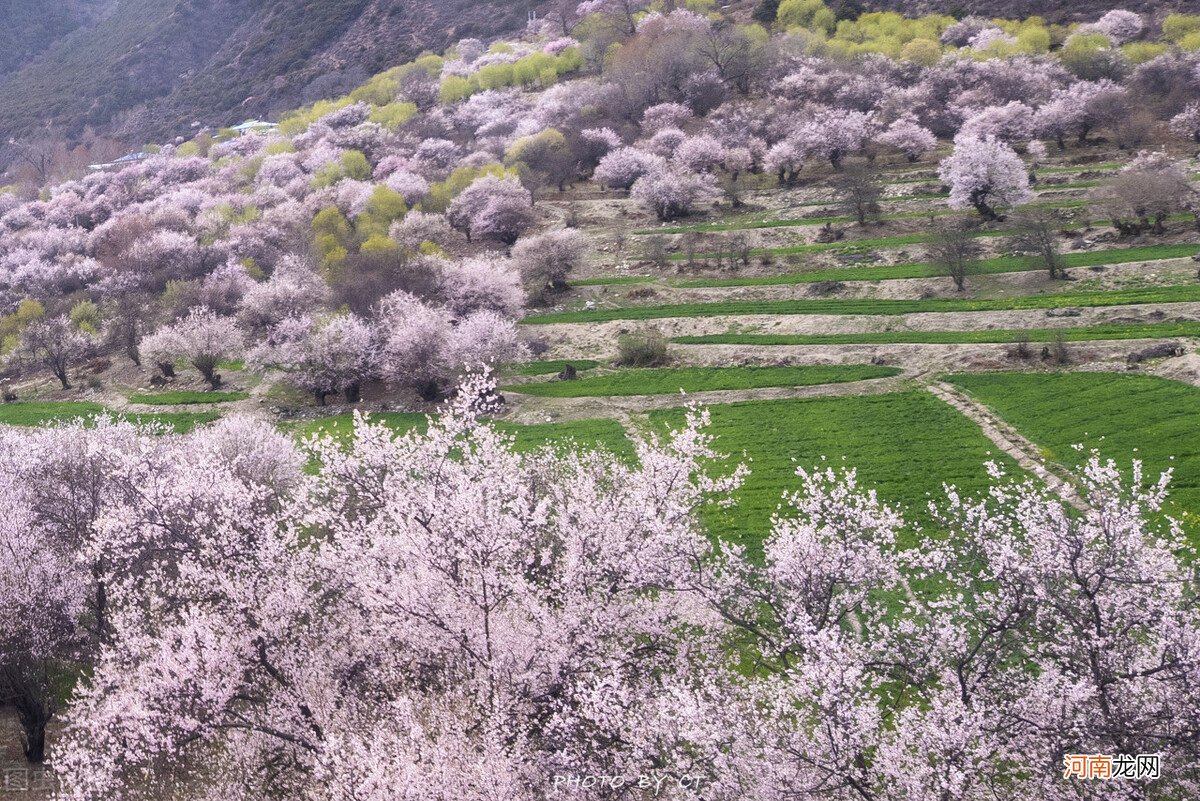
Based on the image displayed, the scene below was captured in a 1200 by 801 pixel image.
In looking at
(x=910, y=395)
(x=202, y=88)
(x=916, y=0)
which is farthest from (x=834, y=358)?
(x=202, y=88)

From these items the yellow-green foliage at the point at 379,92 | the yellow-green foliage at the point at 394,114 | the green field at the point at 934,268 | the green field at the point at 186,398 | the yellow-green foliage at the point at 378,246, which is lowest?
the green field at the point at 186,398

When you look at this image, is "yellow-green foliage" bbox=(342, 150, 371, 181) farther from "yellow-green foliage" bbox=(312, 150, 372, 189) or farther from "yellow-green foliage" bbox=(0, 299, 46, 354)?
"yellow-green foliage" bbox=(0, 299, 46, 354)

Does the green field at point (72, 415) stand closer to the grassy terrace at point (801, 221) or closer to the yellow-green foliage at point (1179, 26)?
the grassy terrace at point (801, 221)

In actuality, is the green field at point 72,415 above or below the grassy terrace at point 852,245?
below

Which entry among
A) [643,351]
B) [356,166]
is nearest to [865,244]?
[643,351]

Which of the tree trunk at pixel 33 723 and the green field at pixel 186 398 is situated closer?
the tree trunk at pixel 33 723

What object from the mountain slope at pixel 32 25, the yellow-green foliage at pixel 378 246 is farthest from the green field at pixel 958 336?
the mountain slope at pixel 32 25
